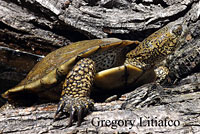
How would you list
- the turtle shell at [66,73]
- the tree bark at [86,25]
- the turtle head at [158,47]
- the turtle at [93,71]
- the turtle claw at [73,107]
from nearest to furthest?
the turtle claw at [73,107], the turtle at [93,71], the turtle shell at [66,73], the turtle head at [158,47], the tree bark at [86,25]

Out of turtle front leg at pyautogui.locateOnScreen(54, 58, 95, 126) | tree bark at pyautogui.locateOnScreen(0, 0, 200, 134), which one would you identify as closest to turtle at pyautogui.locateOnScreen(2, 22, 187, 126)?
turtle front leg at pyautogui.locateOnScreen(54, 58, 95, 126)

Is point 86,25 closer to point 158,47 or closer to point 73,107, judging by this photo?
point 158,47

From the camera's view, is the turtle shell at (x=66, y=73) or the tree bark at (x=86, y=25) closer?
the turtle shell at (x=66, y=73)

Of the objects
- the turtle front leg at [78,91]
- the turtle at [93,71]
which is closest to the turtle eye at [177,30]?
the turtle at [93,71]

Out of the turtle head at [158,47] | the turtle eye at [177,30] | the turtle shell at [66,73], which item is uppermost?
the turtle eye at [177,30]

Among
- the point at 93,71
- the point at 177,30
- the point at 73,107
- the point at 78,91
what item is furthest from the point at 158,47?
the point at 73,107

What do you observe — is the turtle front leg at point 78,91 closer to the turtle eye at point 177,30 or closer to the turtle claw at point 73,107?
the turtle claw at point 73,107

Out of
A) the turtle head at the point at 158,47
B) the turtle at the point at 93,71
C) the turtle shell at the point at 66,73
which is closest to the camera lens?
the turtle at the point at 93,71

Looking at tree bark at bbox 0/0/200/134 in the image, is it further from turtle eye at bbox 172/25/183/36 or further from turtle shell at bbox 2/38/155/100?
turtle shell at bbox 2/38/155/100

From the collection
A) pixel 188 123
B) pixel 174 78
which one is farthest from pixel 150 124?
pixel 174 78
